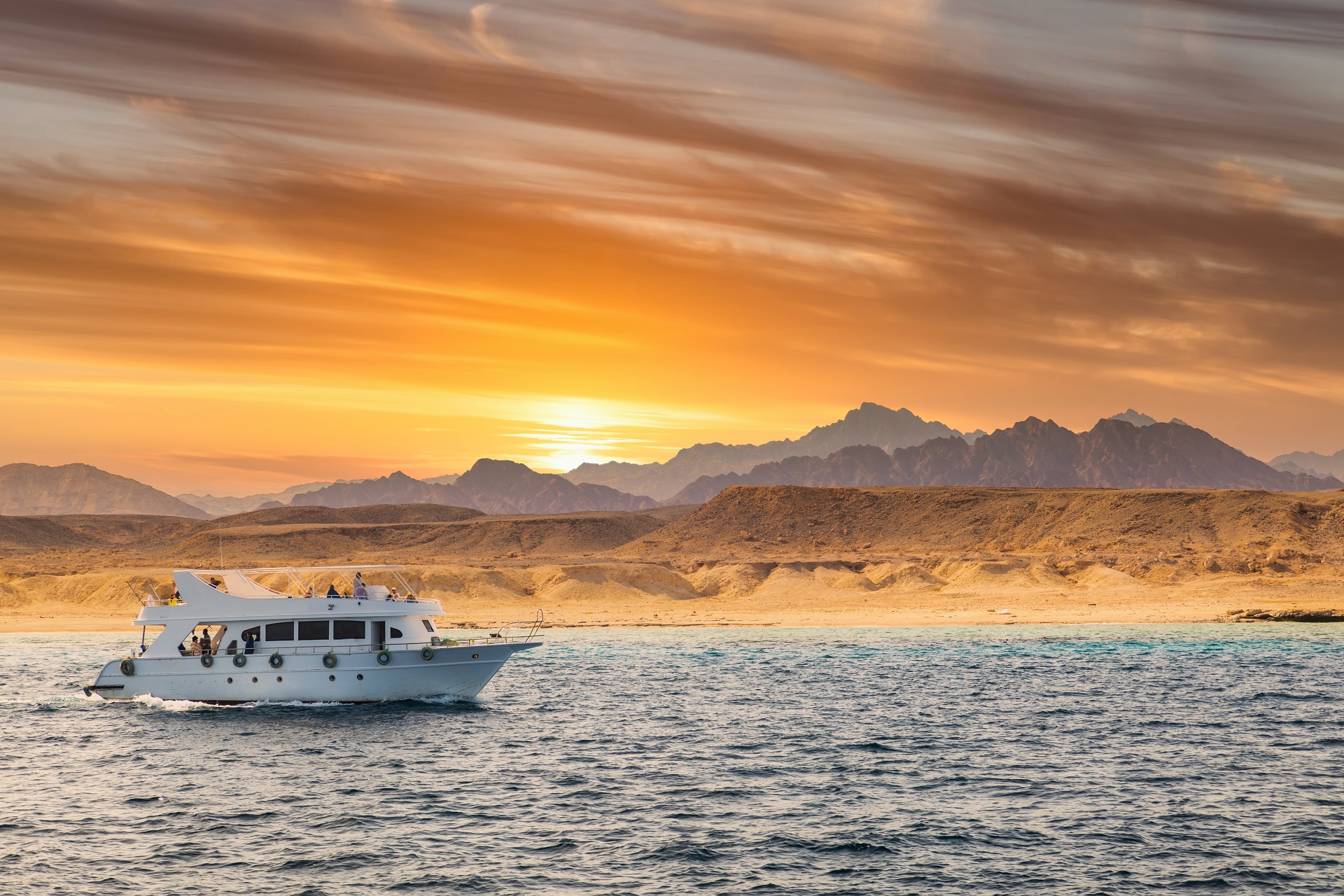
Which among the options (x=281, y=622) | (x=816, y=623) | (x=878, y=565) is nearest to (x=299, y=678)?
(x=281, y=622)

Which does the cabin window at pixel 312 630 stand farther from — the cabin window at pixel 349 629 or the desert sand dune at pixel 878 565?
the desert sand dune at pixel 878 565

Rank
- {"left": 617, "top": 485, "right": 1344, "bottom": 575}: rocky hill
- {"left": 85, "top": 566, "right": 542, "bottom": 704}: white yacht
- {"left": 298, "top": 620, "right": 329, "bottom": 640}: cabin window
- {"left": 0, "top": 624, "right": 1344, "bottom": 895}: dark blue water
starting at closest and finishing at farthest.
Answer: {"left": 0, "top": 624, "right": 1344, "bottom": 895}: dark blue water
{"left": 85, "top": 566, "right": 542, "bottom": 704}: white yacht
{"left": 298, "top": 620, "right": 329, "bottom": 640}: cabin window
{"left": 617, "top": 485, "right": 1344, "bottom": 575}: rocky hill

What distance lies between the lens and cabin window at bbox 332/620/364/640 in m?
51.3

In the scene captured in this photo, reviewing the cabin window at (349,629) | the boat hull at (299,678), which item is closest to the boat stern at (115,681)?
the boat hull at (299,678)

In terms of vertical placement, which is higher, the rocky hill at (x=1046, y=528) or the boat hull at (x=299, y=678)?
the rocky hill at (x=1046, y=528)

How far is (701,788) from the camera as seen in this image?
33375mm

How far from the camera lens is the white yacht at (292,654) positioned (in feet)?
166

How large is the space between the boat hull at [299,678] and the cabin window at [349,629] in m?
0.89

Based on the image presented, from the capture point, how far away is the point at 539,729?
148 ft

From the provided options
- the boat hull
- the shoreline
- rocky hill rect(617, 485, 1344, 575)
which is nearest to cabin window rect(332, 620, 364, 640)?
the boat hull

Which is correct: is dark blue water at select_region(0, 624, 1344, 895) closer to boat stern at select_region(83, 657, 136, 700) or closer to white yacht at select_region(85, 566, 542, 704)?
boat stern at select_region(83, 657, 136, 700)

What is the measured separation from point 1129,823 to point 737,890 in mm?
11495

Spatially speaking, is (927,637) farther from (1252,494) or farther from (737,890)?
(1252,494)

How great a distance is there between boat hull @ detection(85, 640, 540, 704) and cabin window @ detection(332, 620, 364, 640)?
0.89 meters
